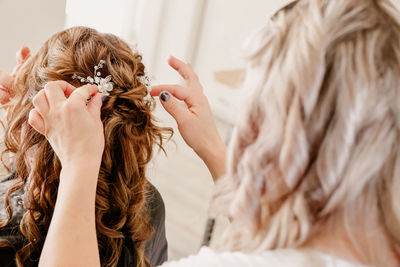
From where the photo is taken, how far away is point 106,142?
1.06 metres

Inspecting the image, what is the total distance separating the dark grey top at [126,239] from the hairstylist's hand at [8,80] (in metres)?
0.20

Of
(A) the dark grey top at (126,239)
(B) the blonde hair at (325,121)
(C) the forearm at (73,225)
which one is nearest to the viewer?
(B) the blonde hair at (325,121)

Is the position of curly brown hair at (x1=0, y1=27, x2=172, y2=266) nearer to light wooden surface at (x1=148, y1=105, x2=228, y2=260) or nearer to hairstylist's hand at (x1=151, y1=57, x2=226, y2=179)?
hairstylist's hand at (x1=151, y1=57, x2=226, y2=179)

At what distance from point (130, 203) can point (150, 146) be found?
15 centimetres

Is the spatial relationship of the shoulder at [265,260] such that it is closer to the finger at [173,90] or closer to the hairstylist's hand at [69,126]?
the hairstylist's hand at [69,126]

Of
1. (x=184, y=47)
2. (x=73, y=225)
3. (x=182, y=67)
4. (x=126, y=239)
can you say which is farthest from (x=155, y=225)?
(x=184, y=47)

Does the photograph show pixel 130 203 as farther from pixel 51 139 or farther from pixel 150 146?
pixel 51 139

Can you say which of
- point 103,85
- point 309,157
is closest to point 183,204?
point 103,85

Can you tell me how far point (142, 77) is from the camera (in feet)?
3.69

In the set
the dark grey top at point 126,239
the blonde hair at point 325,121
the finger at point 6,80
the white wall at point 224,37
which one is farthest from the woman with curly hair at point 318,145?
the white wall at point 224,37

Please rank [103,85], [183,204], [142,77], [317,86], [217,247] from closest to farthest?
[317,86], [217,247], [103,85], [142,77], [183,204]

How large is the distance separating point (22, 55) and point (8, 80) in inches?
3.0

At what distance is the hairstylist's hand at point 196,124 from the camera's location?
1116mm

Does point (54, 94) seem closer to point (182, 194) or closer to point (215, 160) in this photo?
point (215, 160)
